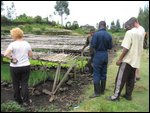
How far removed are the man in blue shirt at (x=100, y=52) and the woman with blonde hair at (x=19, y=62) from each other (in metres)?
1.76

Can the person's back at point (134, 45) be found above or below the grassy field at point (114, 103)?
above

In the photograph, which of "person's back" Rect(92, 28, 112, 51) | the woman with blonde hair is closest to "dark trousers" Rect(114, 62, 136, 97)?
"person's back" Rect(92, 28, 112, 51)

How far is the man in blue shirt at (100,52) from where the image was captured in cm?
853

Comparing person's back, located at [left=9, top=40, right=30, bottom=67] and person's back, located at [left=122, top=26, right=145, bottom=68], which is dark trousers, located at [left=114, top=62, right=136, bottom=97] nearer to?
person's back, located at [left=122, top=26, right=145, bottom=68]

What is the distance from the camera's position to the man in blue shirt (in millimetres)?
8531

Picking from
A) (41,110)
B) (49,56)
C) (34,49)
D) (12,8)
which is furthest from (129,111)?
(12,8)

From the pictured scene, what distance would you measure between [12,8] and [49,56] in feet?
111

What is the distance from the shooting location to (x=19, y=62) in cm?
Result: 737

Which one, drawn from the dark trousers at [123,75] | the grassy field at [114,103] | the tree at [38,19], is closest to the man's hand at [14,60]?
the grassy field at [114,103]

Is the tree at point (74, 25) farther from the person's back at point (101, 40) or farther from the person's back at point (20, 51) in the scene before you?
the person's back at point (20, 51)

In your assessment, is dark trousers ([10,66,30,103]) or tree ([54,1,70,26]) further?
tree ([54,1,70,26])

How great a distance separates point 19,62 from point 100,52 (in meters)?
2.12

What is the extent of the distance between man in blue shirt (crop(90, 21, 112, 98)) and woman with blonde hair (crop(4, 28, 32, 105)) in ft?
5.76

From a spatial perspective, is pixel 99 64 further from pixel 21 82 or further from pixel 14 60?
pixel 14 60
